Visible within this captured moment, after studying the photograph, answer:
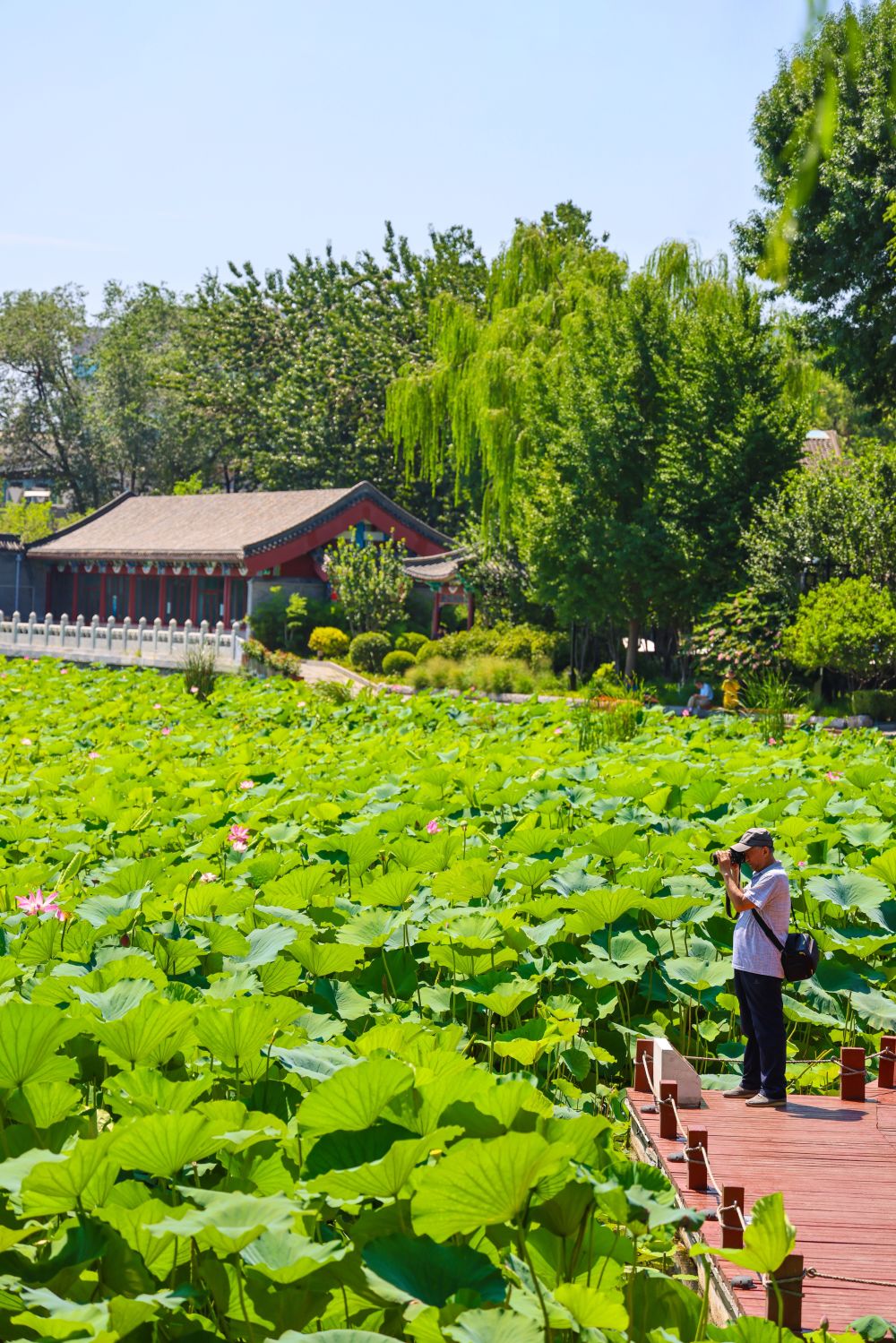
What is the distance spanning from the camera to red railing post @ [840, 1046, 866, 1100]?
163 inches

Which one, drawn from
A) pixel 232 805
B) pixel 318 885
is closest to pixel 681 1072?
pixel 318 885

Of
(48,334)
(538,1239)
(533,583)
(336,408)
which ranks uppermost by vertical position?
(48,334)

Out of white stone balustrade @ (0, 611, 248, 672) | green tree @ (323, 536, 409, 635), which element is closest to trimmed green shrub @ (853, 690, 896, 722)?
white stone balustrade @ (0, 611, 248, 672)

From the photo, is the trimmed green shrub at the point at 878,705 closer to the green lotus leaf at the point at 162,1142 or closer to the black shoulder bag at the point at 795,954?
the black shoulder bag at the point at 795,954

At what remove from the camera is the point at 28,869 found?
5.23 m

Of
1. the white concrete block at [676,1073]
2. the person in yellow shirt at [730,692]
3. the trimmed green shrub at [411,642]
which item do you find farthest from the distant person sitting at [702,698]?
the white concrete block at [676,1073]

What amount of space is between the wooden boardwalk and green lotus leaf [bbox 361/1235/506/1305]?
929mm

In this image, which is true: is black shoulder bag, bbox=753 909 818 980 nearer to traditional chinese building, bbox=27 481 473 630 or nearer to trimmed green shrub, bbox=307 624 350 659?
traditional chinese building, bbox=27 481 473 630

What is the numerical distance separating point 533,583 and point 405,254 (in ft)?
65.7

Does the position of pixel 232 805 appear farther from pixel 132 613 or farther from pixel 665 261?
pixel 132 613

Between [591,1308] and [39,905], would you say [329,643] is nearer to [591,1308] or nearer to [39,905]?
[39,905]

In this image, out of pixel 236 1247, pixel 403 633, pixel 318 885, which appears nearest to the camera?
pixel 236 1247

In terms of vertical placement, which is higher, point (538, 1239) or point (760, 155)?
point (760, 155)

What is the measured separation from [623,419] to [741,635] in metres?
4.74
